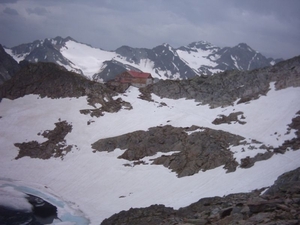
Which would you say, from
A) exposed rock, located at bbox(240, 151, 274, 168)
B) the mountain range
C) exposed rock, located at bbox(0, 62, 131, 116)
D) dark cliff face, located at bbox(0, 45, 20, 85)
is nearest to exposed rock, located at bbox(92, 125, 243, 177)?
the mountain range

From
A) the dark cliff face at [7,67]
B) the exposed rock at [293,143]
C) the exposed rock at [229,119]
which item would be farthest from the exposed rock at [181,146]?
the dark cliff face at [7,67]

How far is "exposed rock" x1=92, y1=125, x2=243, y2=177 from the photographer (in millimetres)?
44562

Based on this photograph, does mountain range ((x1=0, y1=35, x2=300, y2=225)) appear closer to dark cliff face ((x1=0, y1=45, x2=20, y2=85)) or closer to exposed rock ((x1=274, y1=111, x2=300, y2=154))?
exposed rock ((x1=274, y1=111, x2=300, y2=154))

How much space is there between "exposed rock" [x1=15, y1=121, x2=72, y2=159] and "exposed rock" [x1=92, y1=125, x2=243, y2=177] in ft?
20.6

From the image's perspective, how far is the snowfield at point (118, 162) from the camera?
38.5 meters

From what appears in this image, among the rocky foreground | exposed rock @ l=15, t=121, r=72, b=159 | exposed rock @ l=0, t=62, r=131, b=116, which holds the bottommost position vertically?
the rocky foreground

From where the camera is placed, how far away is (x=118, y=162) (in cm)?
5144

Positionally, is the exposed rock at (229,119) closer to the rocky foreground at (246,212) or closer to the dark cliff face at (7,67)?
the rocky foreground at (246,212)

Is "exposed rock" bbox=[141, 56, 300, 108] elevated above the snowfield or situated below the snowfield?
above

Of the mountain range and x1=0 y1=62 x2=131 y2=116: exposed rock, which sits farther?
x1=0 y1=62 x2=131 y2=116: exposed rock

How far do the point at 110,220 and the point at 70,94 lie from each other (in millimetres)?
43476

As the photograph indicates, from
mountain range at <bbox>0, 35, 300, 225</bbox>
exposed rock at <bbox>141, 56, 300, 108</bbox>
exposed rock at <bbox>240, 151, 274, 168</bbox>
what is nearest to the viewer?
mountain range at <bbox>0, 35, 300, 225</bbox>

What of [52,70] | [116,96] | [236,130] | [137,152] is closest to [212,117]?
[236,130]

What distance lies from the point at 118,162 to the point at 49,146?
597 inches
